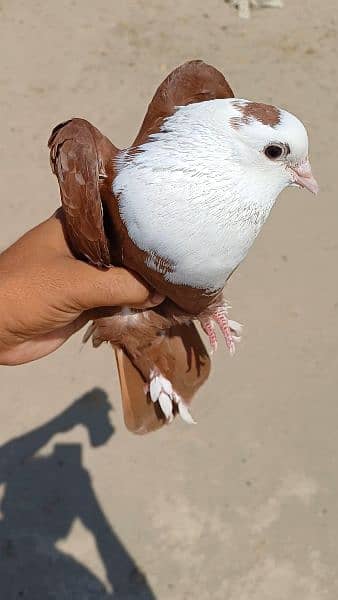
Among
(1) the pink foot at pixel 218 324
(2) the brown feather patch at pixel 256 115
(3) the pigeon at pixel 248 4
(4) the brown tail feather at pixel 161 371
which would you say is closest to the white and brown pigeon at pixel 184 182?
(2) the brown feather patch at pixel 256 115

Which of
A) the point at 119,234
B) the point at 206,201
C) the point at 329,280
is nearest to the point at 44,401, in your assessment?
the point at 329,280

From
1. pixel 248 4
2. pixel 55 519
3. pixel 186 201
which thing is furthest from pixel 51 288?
pixel 248 4

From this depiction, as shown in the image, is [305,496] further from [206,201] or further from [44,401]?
[206,201]

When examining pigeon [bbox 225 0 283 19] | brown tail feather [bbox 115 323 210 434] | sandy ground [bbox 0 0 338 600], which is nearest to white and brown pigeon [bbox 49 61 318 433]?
brown tail feather [bbox 115 323 210 434]

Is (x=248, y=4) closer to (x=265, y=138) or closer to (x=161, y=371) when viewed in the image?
(x=161, y=371)

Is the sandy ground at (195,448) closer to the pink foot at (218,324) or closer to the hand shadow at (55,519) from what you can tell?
the hand shadow at (55,519)
